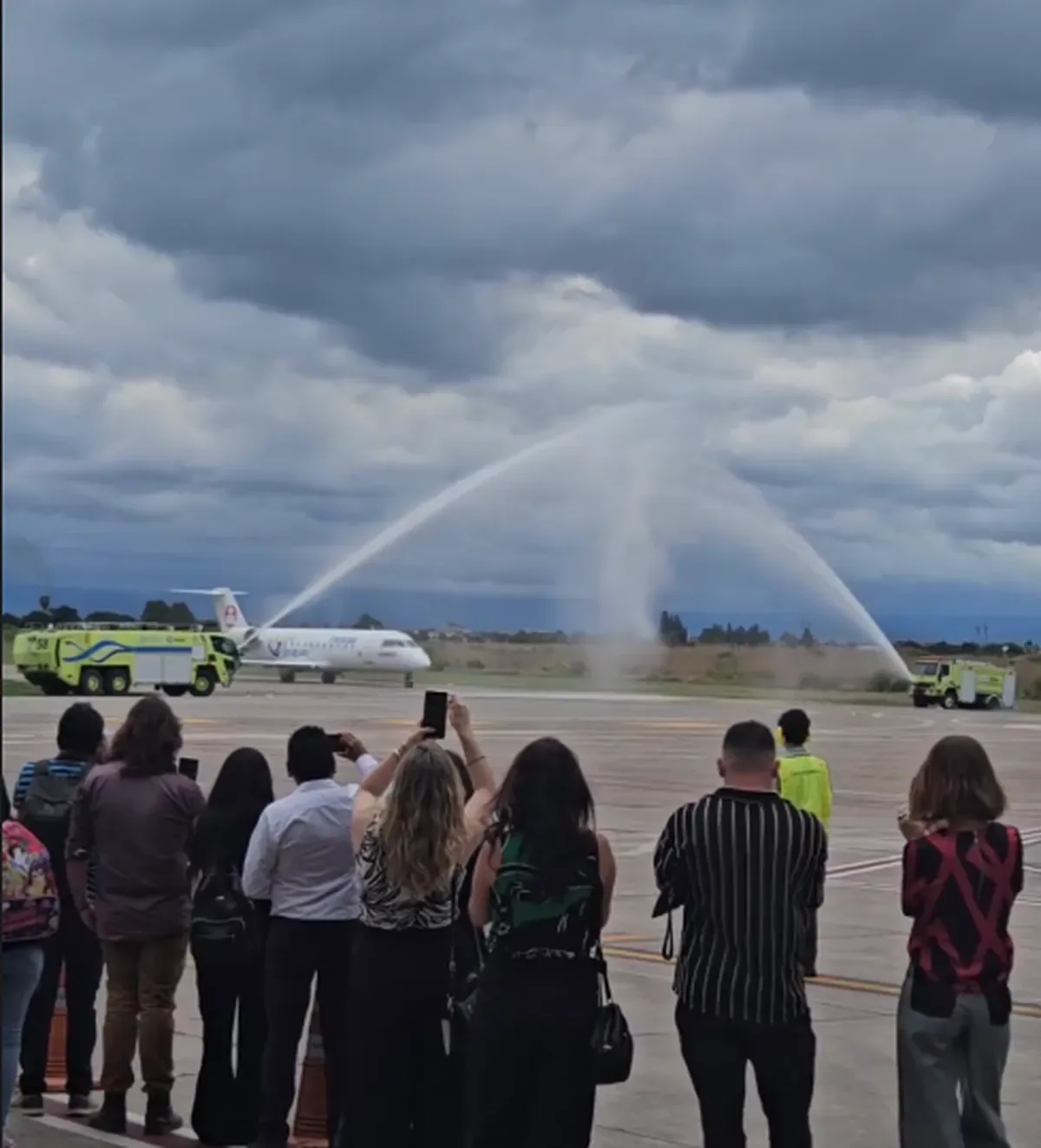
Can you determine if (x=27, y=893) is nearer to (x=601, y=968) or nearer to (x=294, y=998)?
(x=294, y=998)

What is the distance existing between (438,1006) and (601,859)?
1.01m

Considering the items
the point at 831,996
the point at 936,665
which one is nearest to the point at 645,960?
the point at 831,996

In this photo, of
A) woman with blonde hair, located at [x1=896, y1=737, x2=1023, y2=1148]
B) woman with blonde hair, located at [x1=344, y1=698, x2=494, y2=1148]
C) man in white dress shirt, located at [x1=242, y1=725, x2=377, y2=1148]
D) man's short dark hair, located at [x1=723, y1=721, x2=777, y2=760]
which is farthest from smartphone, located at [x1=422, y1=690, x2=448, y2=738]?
woman with blonde hair, located at [x1=896, y1=737, x2=1023, y2=1148]

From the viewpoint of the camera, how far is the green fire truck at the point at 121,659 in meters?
58.6

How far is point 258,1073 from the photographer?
27.1 feet

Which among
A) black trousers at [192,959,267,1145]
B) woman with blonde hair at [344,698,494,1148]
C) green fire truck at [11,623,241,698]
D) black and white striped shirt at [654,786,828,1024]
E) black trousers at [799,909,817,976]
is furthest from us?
green fire truck at [11,623,241,698]

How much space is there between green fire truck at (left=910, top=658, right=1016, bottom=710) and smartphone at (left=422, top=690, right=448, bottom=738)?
55919 mm

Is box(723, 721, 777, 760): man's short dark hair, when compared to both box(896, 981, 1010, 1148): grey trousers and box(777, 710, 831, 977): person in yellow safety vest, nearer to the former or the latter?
box(896, 981, 1010, 1148): grey trousers

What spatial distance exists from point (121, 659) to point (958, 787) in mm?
54707

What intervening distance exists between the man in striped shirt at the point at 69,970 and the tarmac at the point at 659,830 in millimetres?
160

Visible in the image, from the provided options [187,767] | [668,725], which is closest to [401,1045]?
[187,767]

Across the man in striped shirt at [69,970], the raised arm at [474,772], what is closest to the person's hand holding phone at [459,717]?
the raised arm at [474,772]

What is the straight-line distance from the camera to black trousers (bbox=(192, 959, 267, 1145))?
8141 millimetres

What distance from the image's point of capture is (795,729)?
1164 centimetres
